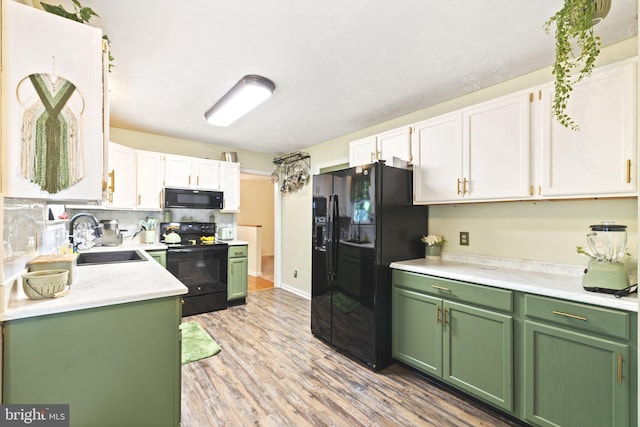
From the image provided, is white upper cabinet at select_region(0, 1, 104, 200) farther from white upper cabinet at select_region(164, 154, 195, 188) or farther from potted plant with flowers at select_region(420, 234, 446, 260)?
white upper cabinet at select_region(164, 154, 195, 188)

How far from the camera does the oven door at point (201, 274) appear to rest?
3.54 metres

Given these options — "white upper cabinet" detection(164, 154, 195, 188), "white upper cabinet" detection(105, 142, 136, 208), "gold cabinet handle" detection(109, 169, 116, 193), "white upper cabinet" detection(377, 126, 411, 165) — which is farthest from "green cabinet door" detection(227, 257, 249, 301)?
"white upper cabinet" detection(377, 126, 411, 165)

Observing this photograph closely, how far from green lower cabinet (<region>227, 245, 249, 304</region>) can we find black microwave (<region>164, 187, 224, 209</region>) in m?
0.70

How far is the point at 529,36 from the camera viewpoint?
1.77 meters

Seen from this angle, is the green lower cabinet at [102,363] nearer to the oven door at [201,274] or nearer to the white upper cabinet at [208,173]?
the oven door at [201,274]

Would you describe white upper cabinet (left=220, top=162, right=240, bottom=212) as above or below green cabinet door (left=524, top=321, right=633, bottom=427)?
above

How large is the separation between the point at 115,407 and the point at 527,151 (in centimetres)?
281

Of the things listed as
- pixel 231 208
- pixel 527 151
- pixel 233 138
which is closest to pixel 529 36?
pixel 527 151

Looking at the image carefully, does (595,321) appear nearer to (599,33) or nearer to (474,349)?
(474,349)

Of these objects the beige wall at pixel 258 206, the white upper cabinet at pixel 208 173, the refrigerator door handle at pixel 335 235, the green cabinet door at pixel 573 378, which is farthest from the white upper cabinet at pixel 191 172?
the beige wall at pixel 258 206

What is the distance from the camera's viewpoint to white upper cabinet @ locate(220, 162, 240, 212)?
4234 millimetres

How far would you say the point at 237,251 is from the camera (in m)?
4.06

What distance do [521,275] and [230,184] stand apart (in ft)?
12.2

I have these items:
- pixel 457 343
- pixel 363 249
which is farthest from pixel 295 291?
pixel 457 343
